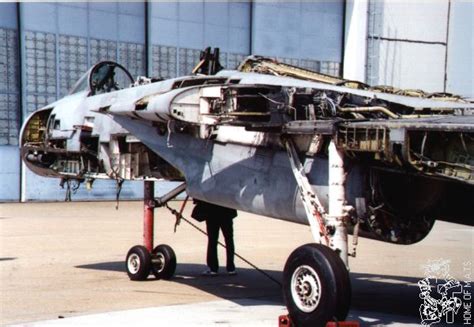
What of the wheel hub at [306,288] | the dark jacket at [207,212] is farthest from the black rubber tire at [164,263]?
the wheel hub at [306,288]

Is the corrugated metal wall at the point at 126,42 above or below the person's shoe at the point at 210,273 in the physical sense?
above

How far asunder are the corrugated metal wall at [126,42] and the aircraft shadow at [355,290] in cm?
1978

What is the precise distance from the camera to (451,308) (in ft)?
32.9

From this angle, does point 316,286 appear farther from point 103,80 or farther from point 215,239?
point 103,80

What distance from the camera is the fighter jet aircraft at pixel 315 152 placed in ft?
24.7

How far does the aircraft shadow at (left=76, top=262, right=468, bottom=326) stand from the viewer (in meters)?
9.70

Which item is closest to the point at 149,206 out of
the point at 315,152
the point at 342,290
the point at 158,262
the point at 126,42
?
the point at 158,262

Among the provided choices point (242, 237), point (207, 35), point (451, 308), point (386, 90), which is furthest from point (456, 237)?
point (207, 35)

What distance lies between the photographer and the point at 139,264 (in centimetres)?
1247

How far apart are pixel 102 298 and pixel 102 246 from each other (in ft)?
23.1

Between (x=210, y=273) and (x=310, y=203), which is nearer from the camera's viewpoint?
(x=310, y=203)

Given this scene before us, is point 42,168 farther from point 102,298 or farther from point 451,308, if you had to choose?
point 451,308

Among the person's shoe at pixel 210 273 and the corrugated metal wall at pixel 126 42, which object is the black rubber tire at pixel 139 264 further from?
the corrugated metal wall at pixel 126 42

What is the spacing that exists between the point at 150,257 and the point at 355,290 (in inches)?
131
